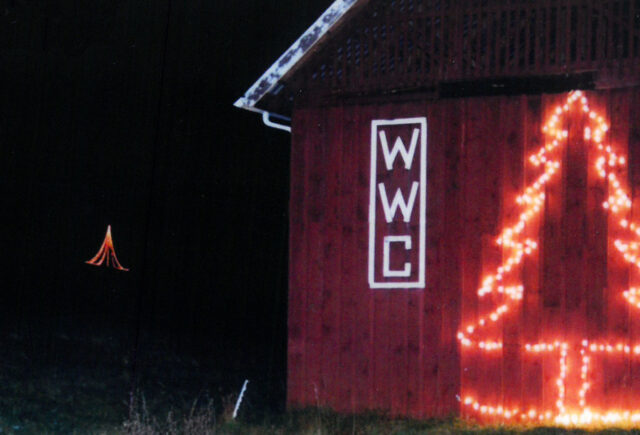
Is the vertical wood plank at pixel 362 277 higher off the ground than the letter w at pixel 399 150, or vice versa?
the letter w at pixel 399 150

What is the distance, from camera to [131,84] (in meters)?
28.9

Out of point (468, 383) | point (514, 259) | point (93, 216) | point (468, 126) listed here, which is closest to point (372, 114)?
point (468, 126)

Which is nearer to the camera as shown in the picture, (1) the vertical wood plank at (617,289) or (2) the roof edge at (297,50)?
(1) the vertical wood plank at (617,289)

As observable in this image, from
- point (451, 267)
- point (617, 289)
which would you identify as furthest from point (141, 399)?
point (617, 289)

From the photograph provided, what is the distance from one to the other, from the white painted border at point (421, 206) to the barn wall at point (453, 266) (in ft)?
0.26

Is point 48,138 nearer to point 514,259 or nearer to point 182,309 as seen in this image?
point 182,309

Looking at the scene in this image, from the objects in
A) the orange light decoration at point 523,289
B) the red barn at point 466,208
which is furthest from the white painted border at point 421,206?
the orange light decoration at point 523,289

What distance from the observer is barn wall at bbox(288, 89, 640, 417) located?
42.2ft

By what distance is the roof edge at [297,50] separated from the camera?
45.7 feet

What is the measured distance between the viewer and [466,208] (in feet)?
44.8

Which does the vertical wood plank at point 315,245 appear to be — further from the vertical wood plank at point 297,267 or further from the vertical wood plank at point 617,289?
the vertical wood plank at point 617,289

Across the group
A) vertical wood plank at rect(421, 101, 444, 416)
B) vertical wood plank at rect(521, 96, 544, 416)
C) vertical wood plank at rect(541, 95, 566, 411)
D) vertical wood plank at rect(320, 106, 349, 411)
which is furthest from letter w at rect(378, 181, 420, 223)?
vertical wood plank at rect(541, 95, 566, 411)

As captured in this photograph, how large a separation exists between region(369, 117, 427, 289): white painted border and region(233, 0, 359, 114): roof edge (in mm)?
1368

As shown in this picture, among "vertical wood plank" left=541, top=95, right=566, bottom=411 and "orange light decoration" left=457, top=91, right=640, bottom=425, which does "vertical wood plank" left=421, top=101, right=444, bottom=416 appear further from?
"vertical wood plank" left=541, top=95, right=566, bottom=411
